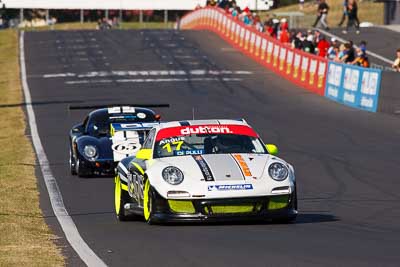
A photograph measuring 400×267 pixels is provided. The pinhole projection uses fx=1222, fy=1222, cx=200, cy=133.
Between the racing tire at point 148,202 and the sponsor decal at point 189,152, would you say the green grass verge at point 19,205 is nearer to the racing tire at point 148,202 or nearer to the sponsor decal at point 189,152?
the racing tire at point 148,202

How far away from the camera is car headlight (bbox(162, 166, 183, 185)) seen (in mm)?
12727

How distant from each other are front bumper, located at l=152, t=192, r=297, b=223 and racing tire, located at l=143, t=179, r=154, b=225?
12 centimetres

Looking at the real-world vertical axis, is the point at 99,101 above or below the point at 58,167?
below

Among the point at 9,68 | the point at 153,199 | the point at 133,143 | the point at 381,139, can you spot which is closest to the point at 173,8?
the point at 9,68

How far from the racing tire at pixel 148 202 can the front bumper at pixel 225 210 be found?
118 mm

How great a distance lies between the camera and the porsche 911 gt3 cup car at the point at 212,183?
12.6 metres

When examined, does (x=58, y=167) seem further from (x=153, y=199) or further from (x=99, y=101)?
(x=99, y=101)

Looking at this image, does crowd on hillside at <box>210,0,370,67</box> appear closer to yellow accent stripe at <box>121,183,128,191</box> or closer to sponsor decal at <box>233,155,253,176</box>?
yellow accent stripe at <box>121,183,128,191</box>

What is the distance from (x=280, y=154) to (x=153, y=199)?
10628mm

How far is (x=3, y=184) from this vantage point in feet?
61.8

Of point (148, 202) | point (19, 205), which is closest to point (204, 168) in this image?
point (148, 202)

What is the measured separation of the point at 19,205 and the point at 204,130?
126 inches

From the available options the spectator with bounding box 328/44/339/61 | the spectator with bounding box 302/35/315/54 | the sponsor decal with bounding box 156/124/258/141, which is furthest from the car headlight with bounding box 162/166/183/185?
the spectator with bounding box 302/35/315/54

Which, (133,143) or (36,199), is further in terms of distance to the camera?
(133,143)
